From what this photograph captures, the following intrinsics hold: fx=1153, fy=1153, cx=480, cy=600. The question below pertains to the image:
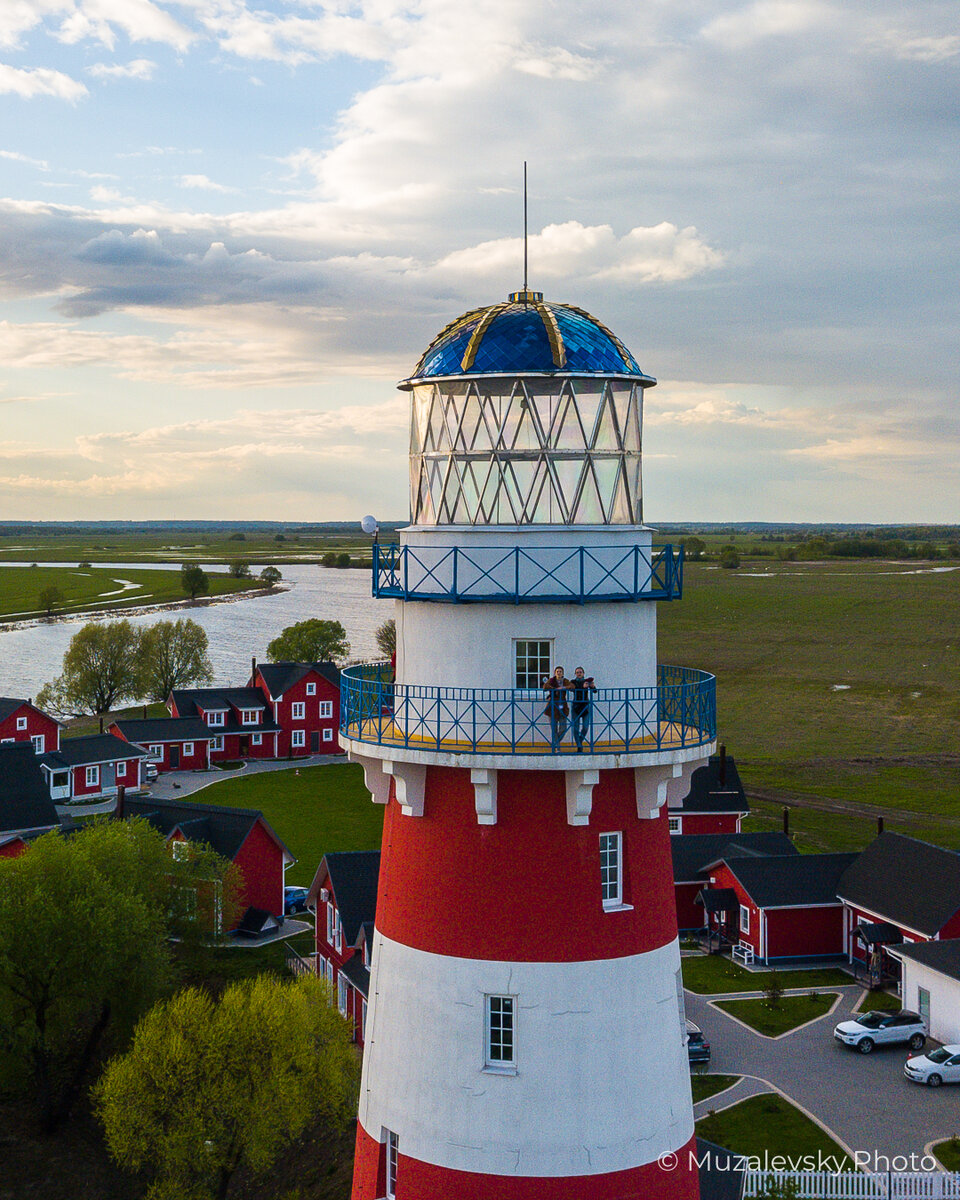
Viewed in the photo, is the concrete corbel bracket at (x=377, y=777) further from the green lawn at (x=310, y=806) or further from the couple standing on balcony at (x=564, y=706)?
the green lawn at (x=310, y=806)

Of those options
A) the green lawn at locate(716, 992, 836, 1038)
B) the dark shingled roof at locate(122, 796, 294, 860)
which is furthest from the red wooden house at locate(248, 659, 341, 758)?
the green lawn at locate(716, 992, 836, 1038)

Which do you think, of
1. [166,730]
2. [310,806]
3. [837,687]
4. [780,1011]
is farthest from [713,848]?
[837,687]

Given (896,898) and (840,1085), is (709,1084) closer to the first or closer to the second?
(840,1085)

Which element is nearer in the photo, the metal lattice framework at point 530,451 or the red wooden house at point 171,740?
the metal lattice framework at point 530,451

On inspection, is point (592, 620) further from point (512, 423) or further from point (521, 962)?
point (521, 962)

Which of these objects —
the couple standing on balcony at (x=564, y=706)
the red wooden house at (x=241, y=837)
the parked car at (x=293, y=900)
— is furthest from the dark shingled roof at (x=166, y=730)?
the couple standing on balcony at (x=564, y=706)

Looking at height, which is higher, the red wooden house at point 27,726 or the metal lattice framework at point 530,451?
the metal lattice framework at point 530,451
